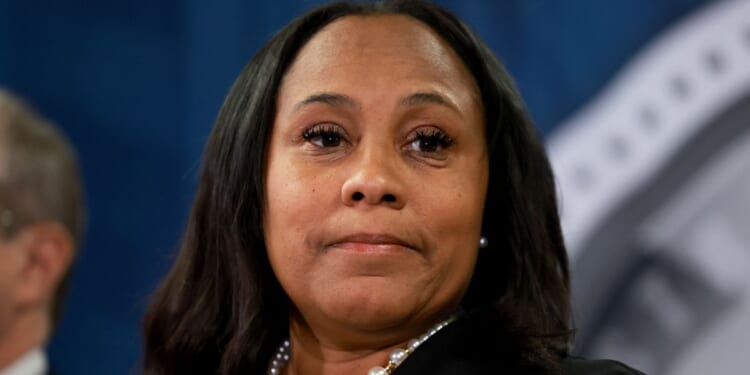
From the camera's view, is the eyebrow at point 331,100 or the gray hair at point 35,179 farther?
the eyebrow at point 331,100

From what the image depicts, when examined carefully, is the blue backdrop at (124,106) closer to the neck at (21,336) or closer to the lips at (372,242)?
the lips at (372,242)

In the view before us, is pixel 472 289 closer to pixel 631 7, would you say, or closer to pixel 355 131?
pixel 355 131

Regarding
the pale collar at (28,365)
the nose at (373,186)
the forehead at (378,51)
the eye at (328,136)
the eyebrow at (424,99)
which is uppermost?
the forehead at (378,51)

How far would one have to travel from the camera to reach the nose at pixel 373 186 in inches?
60.2

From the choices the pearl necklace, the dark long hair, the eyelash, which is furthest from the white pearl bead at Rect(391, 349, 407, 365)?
the eyelash

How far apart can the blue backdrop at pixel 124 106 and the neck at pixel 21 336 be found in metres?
1.29

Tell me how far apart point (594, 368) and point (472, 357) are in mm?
150

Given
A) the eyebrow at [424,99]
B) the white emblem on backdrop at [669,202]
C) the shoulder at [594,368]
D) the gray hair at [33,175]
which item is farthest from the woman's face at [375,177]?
the white emblem on backdrop at [669,202]

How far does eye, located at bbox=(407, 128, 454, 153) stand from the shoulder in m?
0.31

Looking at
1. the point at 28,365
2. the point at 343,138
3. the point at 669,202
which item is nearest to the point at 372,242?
the point at 343,138

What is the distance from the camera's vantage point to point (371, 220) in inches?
60.3

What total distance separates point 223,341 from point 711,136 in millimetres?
986

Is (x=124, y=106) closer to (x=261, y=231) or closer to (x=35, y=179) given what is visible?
(x=261, y=231)

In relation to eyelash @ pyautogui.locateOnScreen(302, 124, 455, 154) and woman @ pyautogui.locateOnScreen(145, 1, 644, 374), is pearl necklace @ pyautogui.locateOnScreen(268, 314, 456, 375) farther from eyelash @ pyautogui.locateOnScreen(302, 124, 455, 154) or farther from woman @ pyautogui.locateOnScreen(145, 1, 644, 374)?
eyelash @ pyautogui.locateOnScreen(302, 124, 455, 154)
